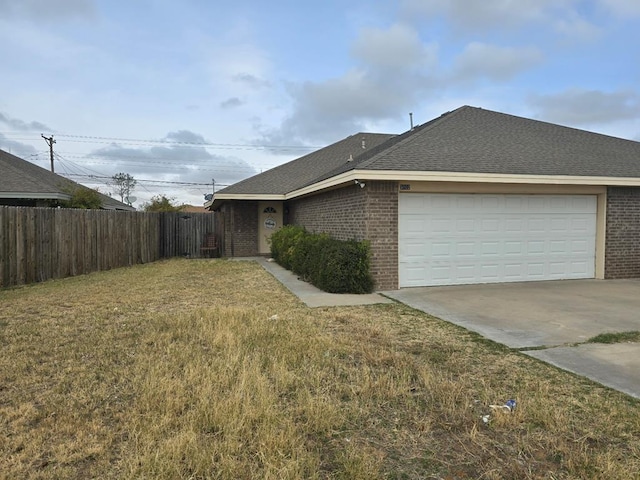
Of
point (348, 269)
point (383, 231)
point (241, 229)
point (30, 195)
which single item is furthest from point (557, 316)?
point (30, 195)

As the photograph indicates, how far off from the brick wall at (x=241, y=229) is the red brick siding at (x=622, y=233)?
13551mm

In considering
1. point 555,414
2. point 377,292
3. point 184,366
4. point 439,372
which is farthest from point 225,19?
point 555,414

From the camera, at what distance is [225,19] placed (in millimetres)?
11180

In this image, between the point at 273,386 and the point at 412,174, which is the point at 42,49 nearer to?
the point at 412,174

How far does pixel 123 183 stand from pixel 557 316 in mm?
65737

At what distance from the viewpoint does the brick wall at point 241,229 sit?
65.4 feet

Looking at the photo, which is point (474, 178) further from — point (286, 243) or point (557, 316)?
point (286, 243)

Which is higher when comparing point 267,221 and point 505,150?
point 505,150

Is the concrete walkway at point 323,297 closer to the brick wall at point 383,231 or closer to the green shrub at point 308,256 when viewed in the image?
the green shrub at point 308,256

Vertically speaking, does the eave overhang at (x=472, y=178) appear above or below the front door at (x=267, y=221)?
above

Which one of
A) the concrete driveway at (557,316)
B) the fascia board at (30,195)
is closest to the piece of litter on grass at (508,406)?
the concrete driveway at (557,316)

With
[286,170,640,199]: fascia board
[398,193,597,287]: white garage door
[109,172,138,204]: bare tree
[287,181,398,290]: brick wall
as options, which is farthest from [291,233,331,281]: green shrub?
[109,172,138,204]: bare tree

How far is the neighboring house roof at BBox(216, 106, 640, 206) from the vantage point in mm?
9656

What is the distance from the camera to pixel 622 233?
11.4 m
